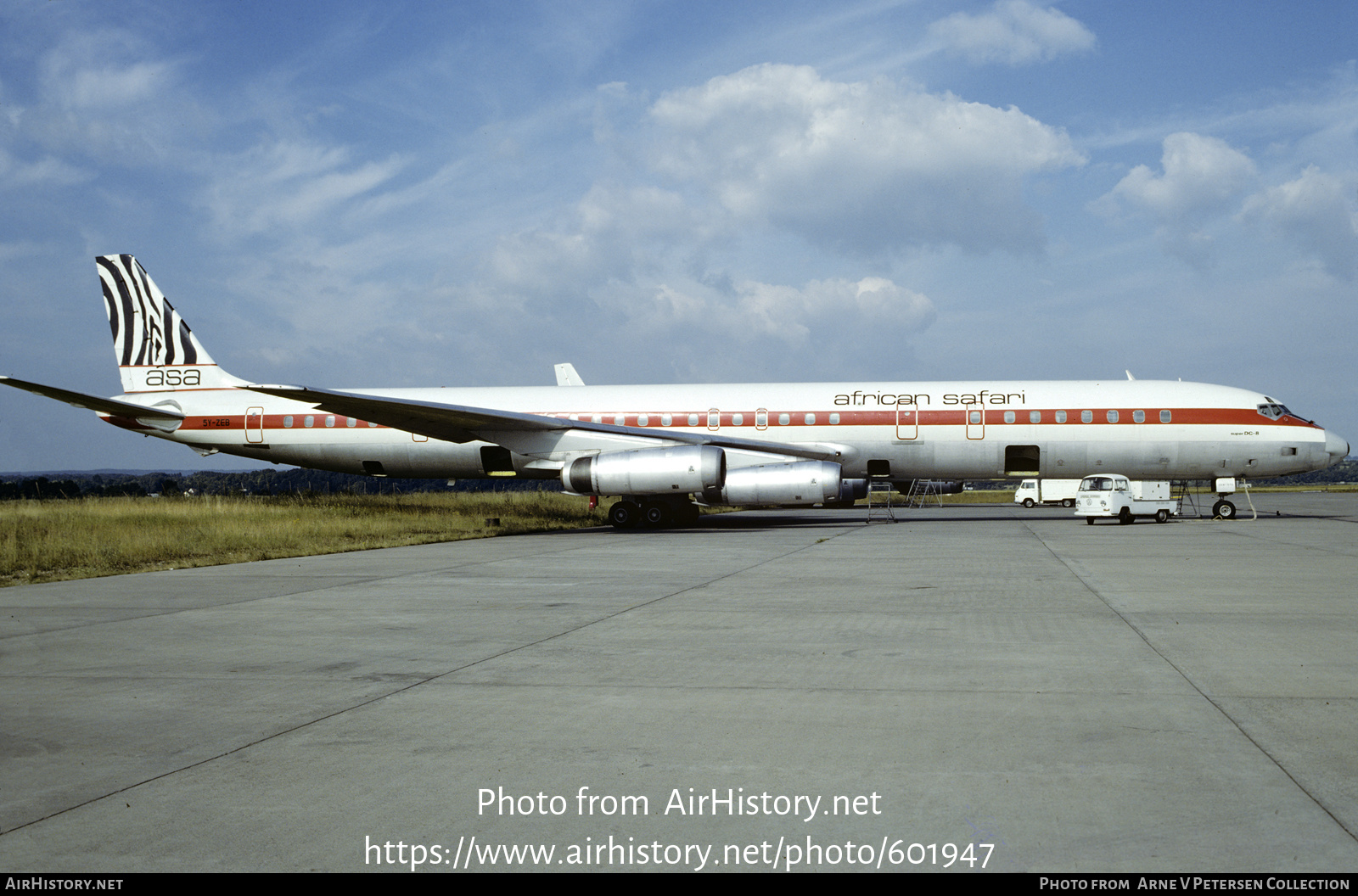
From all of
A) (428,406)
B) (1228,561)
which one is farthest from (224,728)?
(428,406)

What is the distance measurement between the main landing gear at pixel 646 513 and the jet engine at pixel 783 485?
2396 millimetres

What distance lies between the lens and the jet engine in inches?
811

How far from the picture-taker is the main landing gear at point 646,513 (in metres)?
23.3

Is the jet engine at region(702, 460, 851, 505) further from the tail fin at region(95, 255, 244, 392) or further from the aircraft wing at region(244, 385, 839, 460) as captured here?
the tail fin at region(95, 255, 244, 392)

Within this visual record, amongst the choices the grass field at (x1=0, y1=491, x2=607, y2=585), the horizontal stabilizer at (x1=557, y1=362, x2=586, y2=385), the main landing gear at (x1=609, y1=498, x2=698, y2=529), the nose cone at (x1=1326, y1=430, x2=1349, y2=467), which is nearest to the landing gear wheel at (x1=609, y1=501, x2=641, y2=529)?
the main landing gear at (x1=609, y1=498, x2=698, y2=529)

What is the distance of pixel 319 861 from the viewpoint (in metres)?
3.13

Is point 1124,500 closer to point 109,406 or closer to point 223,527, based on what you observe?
point 223,527

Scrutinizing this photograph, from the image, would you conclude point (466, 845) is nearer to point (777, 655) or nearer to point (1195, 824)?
point (1195, 824)

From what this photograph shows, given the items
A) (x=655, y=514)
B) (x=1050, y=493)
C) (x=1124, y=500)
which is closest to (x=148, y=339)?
(x=655, y=514)

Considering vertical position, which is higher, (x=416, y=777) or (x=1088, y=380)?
(x=1088, y=380)

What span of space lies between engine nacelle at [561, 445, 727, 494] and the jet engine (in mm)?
355

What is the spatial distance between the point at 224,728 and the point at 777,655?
342cm

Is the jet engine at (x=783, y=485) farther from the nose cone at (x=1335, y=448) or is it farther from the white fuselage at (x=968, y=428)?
the nose cone at (x=1335, y=448)
